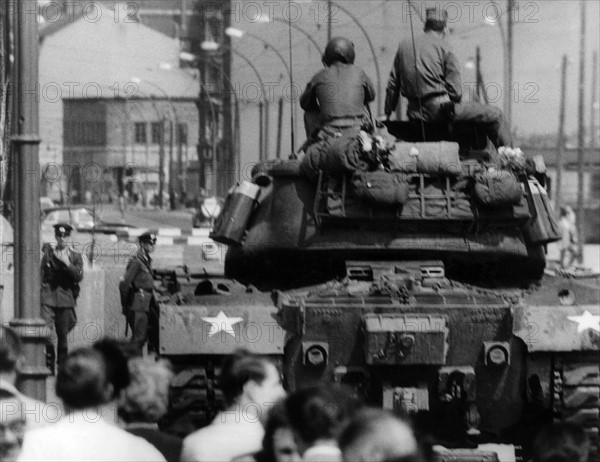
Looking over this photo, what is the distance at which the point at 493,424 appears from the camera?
1393cm

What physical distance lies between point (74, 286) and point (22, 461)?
11.9m

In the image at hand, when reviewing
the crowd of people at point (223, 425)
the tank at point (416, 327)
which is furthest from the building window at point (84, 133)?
the crowd of people at point (223, 425)

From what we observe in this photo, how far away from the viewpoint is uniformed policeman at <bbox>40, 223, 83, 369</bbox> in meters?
19.7

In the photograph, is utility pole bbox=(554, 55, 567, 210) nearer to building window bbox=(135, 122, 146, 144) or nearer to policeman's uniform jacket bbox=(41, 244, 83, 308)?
policeman's uniform jacket bbox=(41, 244, 83, 308)

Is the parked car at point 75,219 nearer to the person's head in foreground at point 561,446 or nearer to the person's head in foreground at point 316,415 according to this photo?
the person's head in foreground at point 316,415

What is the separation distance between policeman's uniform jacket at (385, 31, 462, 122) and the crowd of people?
275 inches

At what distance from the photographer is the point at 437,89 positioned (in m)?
15.7

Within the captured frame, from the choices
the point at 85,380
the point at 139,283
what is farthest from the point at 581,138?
the point at 85,380

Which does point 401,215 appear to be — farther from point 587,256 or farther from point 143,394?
point 587,256

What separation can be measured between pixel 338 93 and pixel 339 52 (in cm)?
51

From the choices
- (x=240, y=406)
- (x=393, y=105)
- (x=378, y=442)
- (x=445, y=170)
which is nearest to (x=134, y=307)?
(x=393, y=105)

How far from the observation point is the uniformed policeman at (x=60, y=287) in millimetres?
19672

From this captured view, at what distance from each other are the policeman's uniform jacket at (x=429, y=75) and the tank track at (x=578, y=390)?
2969 mm

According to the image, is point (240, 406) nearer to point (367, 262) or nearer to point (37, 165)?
point (37, 165)
